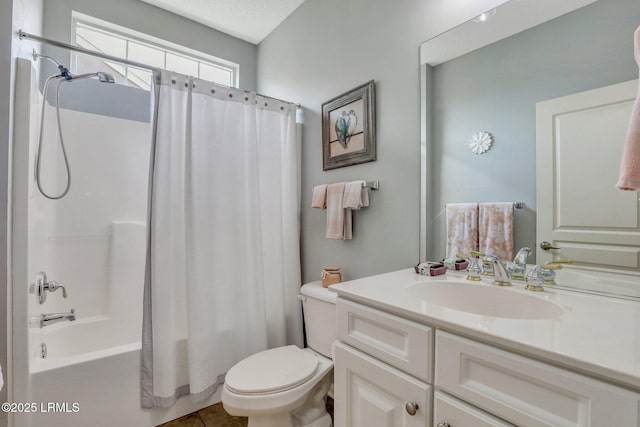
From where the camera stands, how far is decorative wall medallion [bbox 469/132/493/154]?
3.99 feet

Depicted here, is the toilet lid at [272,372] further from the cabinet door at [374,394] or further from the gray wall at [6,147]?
the gray wall at [6,147]

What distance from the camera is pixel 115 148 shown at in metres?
2.08

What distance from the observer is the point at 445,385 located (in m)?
0.74

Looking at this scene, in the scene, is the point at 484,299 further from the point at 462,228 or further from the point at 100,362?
the point at 100,362

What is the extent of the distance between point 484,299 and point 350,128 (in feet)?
3.81

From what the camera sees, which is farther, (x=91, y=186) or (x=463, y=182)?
(x=91, y=186)

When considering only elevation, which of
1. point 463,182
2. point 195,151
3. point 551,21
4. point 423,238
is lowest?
point 423,238

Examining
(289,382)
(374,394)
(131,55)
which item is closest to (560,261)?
(374,394)

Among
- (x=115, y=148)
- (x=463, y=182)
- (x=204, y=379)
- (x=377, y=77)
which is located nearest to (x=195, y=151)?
(x=115, y=148)

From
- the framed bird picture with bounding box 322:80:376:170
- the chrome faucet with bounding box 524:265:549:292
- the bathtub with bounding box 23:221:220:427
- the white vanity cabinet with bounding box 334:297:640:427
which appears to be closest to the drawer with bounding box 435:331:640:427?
the white vanity cabinet with bounding box 334:297:640:427

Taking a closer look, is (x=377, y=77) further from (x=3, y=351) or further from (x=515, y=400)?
(x=3, y=351)

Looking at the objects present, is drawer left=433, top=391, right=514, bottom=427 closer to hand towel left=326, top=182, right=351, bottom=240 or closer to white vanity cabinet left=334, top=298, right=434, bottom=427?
white vanity cabinet left=334, top=298, right=434, bottom=427

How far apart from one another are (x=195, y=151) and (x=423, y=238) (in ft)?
4.35

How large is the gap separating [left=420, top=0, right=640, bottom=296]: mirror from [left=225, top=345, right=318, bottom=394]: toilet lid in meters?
0.77
